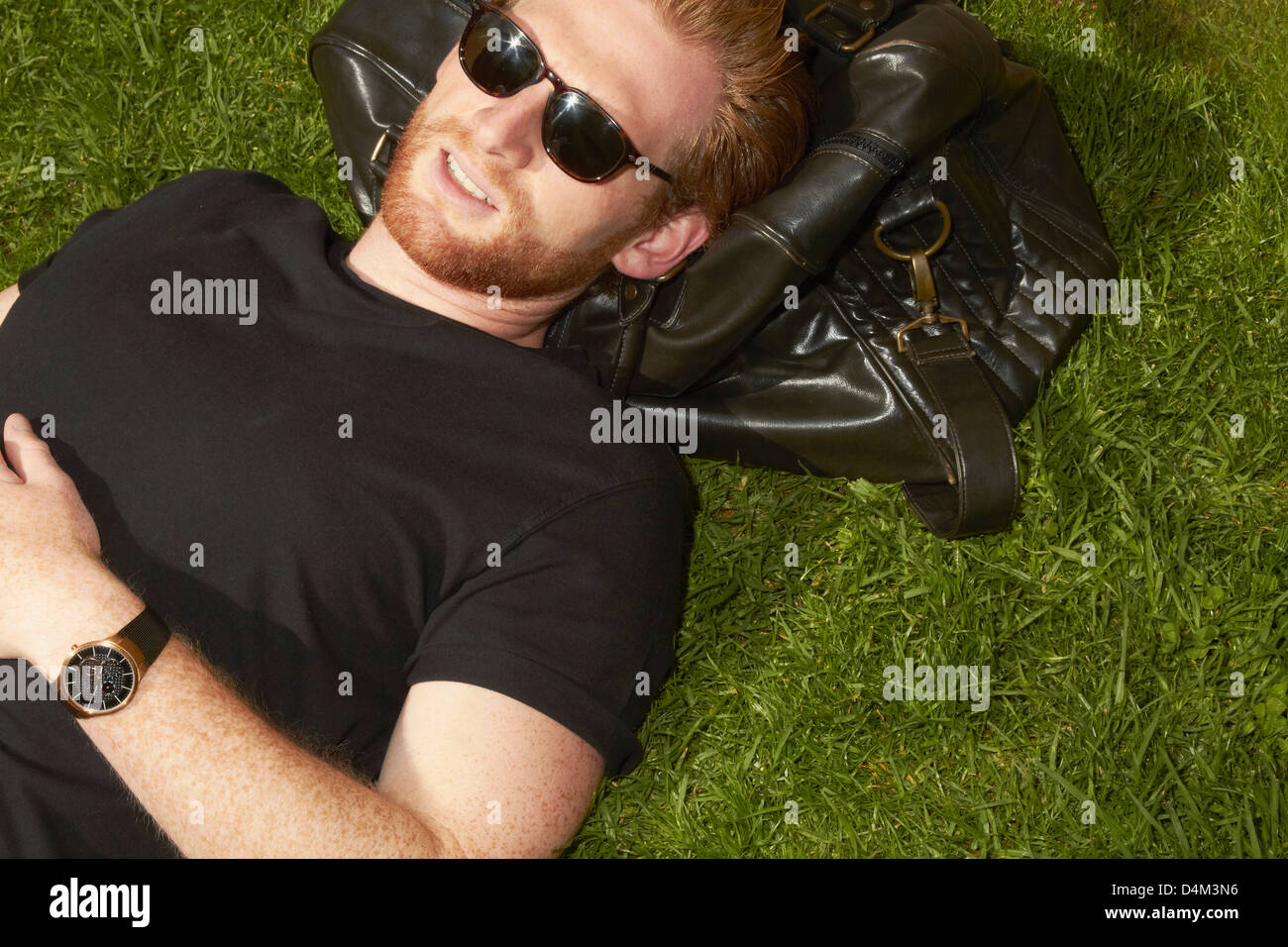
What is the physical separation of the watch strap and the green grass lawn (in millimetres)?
1332

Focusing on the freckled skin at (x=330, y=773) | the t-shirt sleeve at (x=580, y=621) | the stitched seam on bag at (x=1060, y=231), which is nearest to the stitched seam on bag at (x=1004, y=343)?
the stitched seam on bag at (x=1060, y=231)

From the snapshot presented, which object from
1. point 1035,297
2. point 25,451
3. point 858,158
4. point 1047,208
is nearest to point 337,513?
point 25,451

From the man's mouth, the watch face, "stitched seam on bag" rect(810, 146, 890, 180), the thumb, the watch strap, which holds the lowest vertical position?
the watch face

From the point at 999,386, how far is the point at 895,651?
856mm

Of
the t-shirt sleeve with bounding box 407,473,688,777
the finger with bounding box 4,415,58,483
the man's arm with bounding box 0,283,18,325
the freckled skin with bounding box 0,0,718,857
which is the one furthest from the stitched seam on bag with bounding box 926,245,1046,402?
the man's arm with bounding box 0,283,18,325

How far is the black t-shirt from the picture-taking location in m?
2.58

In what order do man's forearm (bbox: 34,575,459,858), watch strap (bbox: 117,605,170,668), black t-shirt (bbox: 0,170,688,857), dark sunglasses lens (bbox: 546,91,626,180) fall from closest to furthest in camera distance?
man's forearm (bbox: 34,575,459,858)
watch strap (bbox: 117,605,170,668)
black t-shirt (bbox: 0,170,688,857)
dark sunglasses lens (bbox: 546,91,626,180)

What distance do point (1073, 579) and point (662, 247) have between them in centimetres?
158

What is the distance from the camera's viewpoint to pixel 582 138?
2.98 metres

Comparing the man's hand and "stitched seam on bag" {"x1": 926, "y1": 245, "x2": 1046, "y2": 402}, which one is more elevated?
"stitched seam on bag" {"x1": 926, "y1": 245, "x2": 1046, "y2": 402}

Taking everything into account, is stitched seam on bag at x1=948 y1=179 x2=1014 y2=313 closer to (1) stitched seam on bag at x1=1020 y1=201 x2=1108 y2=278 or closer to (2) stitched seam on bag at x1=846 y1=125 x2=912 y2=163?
(1) stitched seam on bag at x1=1020 y1=201 x2=1108 y2=278

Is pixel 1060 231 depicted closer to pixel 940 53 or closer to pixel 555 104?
pixel 940 53
